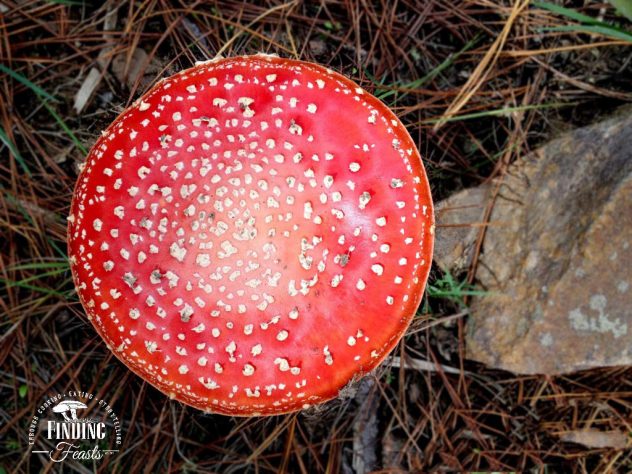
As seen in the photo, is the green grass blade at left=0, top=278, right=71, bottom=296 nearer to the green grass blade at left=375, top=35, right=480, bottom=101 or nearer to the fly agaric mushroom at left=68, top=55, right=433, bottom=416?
the fly agaric mushroom at left=68, top=55, right=433, bottom=416

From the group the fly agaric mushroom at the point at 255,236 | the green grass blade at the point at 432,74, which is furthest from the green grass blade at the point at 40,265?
the green grass blade at the point at 432,74

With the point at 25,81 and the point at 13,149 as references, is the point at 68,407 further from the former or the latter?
the point at 25,81

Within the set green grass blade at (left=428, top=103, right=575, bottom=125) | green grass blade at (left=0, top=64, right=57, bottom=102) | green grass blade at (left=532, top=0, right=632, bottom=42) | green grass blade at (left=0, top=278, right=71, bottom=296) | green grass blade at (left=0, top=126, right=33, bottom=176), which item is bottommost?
green grass blade at (left=0, top=278, right=71, bottom=296)

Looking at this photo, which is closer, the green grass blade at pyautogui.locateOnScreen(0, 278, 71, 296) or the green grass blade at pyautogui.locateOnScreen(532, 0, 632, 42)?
the green grass blade at pyautogui.locateOnScreen(532, 0, 632, 42)

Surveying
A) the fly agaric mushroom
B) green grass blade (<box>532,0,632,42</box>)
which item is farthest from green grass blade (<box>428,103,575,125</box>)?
the fly agaric mushroom

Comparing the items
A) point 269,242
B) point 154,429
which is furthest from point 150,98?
point 154,429

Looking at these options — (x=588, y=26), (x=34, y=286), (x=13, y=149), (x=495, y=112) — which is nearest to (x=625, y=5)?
(x=588, y=26)

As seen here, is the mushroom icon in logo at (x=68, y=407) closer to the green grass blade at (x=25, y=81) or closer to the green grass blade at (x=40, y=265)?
the green grass blade at (x=40, y=265)
